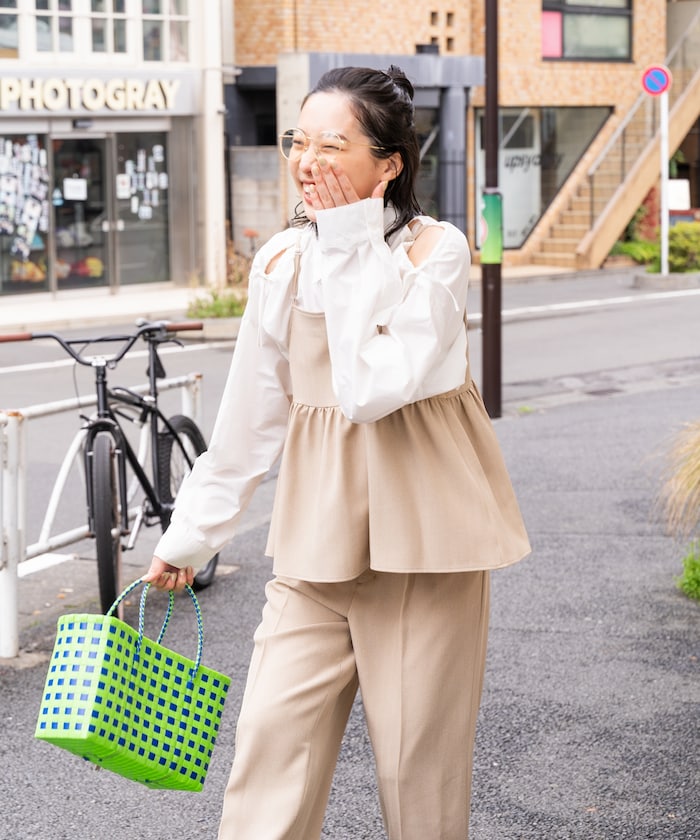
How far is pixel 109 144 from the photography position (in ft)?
72.6

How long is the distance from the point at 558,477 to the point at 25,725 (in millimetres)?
4518

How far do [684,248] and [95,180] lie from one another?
9207 mm

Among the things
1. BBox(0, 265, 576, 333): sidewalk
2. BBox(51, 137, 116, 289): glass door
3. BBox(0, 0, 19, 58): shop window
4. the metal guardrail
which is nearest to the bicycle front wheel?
the metal guardrail

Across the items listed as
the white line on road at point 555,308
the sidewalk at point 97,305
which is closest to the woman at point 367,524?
the white line on road at point 555,308

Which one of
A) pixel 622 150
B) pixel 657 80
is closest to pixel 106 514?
pixel 657 80

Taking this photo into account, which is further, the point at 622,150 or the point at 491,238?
the point at 622,150

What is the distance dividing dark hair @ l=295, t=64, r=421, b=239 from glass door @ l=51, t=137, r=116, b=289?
1933 cm

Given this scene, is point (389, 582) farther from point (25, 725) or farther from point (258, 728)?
point (25, 725)

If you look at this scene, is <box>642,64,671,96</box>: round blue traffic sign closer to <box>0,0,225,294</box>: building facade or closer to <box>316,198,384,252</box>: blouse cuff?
<box>0,0,225,294</box>: building facade

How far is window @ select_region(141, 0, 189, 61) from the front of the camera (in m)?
22.7

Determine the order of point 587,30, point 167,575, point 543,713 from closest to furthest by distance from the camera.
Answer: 1. point 167,575
2. point 543,713
3. point 587,30

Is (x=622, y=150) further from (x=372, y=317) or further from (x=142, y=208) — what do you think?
(x=372, y=317)

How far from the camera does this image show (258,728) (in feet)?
8.92

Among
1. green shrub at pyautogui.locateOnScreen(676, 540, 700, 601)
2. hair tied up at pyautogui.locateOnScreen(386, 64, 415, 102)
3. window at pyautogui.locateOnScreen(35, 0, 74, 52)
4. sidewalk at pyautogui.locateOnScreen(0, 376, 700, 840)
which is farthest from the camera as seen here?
window at pyautogui.locateOnScreen(35, 0, 74, 52)
